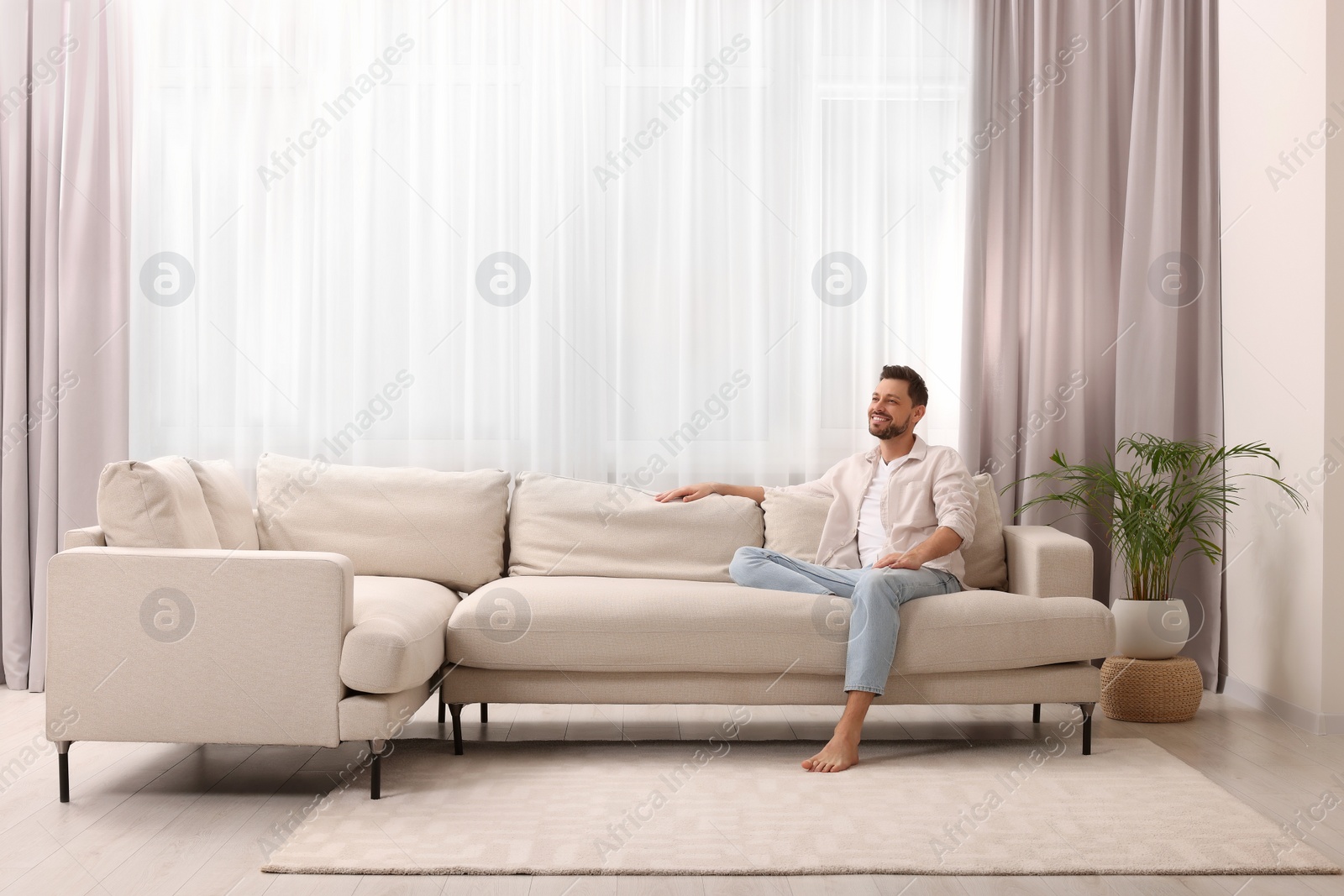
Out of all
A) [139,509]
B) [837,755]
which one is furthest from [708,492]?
[139,509]

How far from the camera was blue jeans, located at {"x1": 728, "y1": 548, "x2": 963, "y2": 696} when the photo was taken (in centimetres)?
290

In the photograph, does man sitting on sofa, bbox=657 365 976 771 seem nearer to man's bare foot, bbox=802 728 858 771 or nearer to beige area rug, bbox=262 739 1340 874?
man's bare foot, bbox=802 728 858 771

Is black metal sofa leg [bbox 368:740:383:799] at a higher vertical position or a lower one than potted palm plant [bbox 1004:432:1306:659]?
lower

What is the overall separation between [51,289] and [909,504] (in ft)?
10.1

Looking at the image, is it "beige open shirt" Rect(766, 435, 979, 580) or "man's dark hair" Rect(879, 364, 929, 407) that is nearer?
"beige open shirt" Rect(766, 435, 979, 580)

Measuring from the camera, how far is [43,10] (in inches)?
152

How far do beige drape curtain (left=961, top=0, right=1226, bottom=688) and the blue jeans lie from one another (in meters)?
1.08

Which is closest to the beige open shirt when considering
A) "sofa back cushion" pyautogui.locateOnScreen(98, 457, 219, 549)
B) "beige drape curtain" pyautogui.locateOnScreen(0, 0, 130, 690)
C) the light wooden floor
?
the light wooden floor

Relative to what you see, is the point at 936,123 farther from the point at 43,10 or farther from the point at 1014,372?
the point at 43,10

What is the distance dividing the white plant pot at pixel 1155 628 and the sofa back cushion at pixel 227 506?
279 centimetres

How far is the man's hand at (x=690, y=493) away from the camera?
3.55 m

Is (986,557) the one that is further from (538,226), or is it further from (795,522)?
(538,226)

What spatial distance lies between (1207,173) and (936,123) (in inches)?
39.7

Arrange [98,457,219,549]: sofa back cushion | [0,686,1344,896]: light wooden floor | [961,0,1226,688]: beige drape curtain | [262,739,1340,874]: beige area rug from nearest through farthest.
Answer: [0,686,1344,896]: light wooden floor → [262,739,1340,874]: beige area rug → [98,457,219,549]: sofa back cushion → [961,0,1226,688]: beige drape curtain
